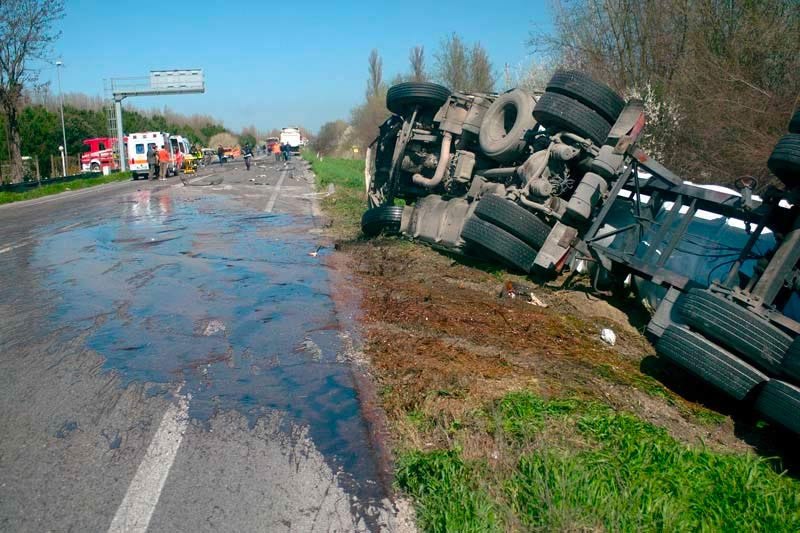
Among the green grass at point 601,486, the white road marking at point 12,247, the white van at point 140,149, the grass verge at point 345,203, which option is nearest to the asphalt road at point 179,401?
the green grass at point 601,486

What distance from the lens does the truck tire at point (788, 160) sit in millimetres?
5047

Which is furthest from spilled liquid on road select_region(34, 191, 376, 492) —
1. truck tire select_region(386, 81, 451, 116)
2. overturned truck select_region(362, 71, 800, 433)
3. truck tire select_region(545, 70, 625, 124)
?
truck tire select_region(545, 70, 625, 124)

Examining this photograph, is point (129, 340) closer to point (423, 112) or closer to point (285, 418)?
point (285, 418)

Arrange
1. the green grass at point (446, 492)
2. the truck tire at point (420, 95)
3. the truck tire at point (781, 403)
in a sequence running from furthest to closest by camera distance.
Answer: the truck tire at point (420, 95) → the truck tire at point (781, 403) → the green grass at point (446, 492)

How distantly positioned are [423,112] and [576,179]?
4.18 meters

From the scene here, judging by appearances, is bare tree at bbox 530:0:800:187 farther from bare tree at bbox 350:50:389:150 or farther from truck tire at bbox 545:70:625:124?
bare tree at bbox 350:50:389:150

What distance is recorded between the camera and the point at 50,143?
5316 cm

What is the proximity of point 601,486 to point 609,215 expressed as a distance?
5.28 m

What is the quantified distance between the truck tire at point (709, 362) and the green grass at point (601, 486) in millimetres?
528

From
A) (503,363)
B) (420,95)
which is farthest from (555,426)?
(420,95)

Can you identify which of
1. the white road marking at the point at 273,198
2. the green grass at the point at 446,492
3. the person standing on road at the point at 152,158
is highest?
the green grass at the point at 446,492

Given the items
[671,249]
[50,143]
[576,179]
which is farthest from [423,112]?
[50,143]

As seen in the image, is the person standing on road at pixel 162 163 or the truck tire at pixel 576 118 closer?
the truck tire at pixel 576 118

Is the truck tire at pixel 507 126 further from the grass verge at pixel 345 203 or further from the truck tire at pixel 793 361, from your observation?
the truck tire at pixel 793 361
